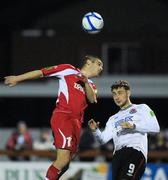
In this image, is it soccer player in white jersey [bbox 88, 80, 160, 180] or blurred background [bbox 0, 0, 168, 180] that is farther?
blurred background [bbox 0, 0, 168, 180]

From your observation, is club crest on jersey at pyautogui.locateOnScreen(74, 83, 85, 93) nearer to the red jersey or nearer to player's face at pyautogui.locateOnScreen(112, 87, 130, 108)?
the red jersey

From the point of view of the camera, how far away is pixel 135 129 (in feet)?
30.2

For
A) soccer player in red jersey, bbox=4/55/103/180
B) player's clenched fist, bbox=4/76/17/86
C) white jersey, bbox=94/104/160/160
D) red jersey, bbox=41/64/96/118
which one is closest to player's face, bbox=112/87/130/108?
white jersey, bbox=94/104/160/160

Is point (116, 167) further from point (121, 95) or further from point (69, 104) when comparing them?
point (69, 104)

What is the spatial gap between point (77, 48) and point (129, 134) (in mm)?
18370

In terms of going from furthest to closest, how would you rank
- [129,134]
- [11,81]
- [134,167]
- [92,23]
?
[92,23]
[11,81]
[129,134]
[134,167]

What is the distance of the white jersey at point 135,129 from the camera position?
9.21 meters

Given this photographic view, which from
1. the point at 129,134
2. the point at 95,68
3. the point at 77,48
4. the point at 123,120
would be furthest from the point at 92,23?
the point at 77,48

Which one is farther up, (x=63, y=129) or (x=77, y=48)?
(x=77, y=48)

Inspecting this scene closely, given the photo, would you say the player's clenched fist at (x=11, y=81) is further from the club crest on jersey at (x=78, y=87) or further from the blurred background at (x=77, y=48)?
the blurred background at (x=77, y=48)

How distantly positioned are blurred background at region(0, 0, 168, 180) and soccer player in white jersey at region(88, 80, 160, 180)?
15383 mm

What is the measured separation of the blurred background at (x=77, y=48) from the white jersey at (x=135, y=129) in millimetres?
15344

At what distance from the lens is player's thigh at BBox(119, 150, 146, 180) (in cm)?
914

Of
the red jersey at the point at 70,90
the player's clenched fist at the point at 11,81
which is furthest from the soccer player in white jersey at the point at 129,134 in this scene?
the player's clenched fist at the point at 11,81
